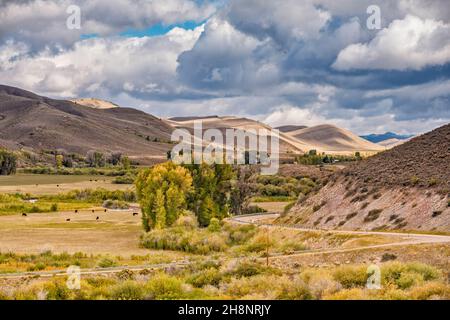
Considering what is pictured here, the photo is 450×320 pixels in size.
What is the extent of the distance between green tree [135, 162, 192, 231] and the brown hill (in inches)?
582

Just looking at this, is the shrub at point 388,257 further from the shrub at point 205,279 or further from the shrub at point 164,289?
the shrub at point 164,289

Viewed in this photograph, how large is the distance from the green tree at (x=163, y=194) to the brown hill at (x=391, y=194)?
14778mm

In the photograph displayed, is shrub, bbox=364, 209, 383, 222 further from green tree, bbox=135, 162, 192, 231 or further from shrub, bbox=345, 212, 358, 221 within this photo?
green tree, bbox=135, 162, 192, 231

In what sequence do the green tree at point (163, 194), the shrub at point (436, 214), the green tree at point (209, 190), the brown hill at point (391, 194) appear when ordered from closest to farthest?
the shrub at point (436, 214)
the brown hill at point (391, 194)
the green tree at point (163, 194)
the green tree at point (209, 190)

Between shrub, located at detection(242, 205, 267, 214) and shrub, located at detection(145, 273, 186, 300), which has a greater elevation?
shrub, located at detection(242, 205, 267, 214)

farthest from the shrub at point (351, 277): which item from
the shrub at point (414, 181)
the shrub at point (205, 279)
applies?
the shrub at point (414, 181)

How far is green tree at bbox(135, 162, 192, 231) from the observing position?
279ft

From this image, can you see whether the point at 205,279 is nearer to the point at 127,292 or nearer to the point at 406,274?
the point at 127,292

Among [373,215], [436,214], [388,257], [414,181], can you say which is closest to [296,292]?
[388,257]

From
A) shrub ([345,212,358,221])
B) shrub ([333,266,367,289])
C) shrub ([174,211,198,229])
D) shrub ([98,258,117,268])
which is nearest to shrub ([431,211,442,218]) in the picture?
shrub ([345,212,358,221])

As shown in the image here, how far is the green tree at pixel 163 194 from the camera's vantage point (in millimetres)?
85000

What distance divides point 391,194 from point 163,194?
3125 centimetres

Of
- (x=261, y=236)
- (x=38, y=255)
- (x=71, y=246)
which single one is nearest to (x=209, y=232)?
(x=261, y=236)

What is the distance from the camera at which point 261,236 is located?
211 feet
